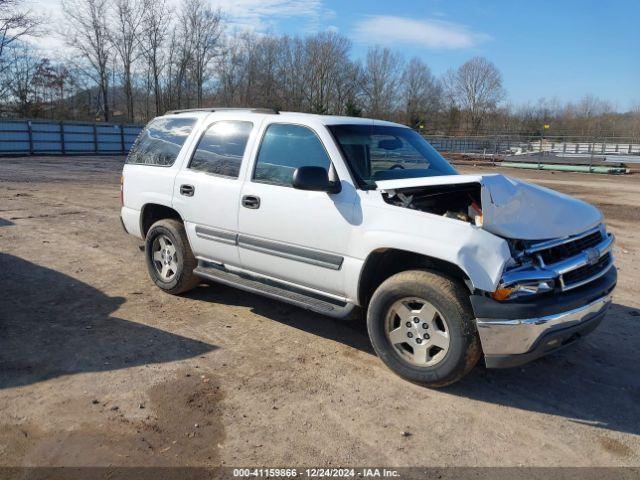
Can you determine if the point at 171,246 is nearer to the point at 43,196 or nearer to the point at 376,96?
the point at 43,196

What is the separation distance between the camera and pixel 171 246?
18.6ft

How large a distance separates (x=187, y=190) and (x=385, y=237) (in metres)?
2.40

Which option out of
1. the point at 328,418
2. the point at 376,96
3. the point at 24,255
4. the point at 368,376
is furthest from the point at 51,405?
the point at 376,96

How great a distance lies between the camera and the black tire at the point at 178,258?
5.46 meters

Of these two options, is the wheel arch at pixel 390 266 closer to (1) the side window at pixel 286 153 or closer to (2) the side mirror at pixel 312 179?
(2) the side mirror at pixel 312 179

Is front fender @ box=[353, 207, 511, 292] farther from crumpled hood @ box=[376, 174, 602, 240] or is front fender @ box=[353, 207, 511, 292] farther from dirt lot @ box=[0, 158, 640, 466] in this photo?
dirt lot @ box=[0, 158, 640, 466]

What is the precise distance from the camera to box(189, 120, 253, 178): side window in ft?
16.4

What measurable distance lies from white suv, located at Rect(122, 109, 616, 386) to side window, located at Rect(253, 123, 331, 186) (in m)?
0.01

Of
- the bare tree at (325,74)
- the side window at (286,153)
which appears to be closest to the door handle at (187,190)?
the side window at (286,153)

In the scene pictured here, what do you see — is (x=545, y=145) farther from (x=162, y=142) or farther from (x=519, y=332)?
(x=519, y=332)

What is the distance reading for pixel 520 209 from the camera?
368cm

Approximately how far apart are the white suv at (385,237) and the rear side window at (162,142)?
3cm

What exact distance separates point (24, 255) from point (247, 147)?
4.16m

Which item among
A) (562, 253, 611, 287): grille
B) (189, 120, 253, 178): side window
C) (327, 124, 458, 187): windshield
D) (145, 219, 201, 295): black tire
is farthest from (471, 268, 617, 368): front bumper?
(145, 219, 201, 295): black tire
